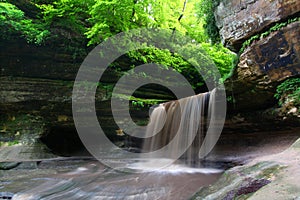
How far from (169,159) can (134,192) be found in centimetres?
459

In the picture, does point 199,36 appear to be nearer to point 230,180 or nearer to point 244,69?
point 244,69

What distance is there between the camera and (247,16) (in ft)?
20.4

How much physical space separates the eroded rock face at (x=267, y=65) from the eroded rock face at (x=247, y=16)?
35 centimetres

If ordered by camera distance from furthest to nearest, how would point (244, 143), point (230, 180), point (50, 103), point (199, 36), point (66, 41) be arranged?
point (199, 36), point (66, 41), point (50, 103), point (244, 143), point (230, 180)

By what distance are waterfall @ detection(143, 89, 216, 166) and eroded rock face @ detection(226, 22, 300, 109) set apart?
3.77 feet

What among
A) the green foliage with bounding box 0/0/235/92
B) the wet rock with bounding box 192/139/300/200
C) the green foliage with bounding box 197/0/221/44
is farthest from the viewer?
the green foliage with bounding box 0/0/235/92

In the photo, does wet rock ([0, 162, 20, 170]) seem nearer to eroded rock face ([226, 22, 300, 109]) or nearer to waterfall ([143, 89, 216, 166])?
waterfall ([143, 89, 216, 166])

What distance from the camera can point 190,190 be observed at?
168 inches

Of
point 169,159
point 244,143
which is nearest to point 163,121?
point 169,159

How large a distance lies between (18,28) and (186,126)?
7.55m

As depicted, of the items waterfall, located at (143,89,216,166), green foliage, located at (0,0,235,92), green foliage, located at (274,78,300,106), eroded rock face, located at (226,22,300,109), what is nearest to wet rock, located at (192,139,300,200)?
green foliage, located at (274,78,300,106)

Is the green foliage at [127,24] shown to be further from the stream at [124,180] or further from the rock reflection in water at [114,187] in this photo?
the rock reflection in water at [114,187]

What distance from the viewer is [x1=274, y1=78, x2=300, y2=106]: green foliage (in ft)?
18.8

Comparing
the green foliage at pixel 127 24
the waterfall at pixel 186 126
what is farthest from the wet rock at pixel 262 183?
the green foliage at pixel 127 24
